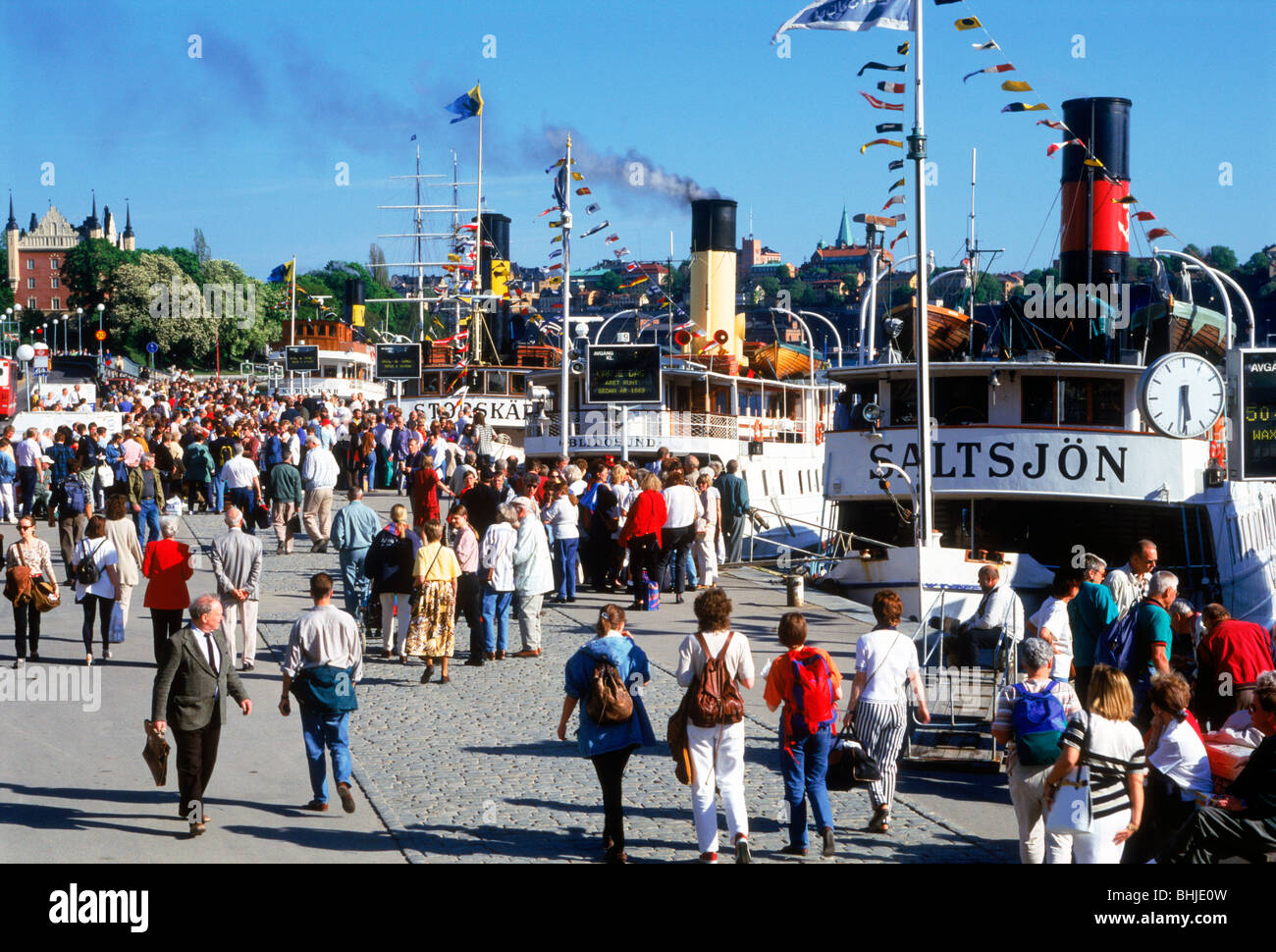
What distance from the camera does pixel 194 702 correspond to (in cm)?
884

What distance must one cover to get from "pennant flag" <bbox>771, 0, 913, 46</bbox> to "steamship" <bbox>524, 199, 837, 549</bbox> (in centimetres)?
1501

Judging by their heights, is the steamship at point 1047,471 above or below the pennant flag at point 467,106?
below

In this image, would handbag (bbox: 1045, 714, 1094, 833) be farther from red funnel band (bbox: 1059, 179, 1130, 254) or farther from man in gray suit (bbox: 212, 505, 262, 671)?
red funnel band (bbox: 1059, 179, 1130, 254)

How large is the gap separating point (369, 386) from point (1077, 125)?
51657 mm

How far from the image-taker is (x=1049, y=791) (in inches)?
289

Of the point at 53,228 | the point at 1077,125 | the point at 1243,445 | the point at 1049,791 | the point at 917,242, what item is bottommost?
the point at 1049,791

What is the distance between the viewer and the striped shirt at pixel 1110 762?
7160 millimetres

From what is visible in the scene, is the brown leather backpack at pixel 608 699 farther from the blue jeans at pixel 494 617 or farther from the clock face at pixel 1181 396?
the clock face at pixel 1181 396

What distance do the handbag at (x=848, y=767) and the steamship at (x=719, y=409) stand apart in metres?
21.1

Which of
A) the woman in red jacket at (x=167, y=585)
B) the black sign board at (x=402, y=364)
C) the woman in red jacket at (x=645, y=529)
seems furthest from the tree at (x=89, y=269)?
the woman in red jacket at (x=167, y=585)

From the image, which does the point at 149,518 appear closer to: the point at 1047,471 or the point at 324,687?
the point at 324,687

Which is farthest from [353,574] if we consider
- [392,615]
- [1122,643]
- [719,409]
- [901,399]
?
[719,409]
